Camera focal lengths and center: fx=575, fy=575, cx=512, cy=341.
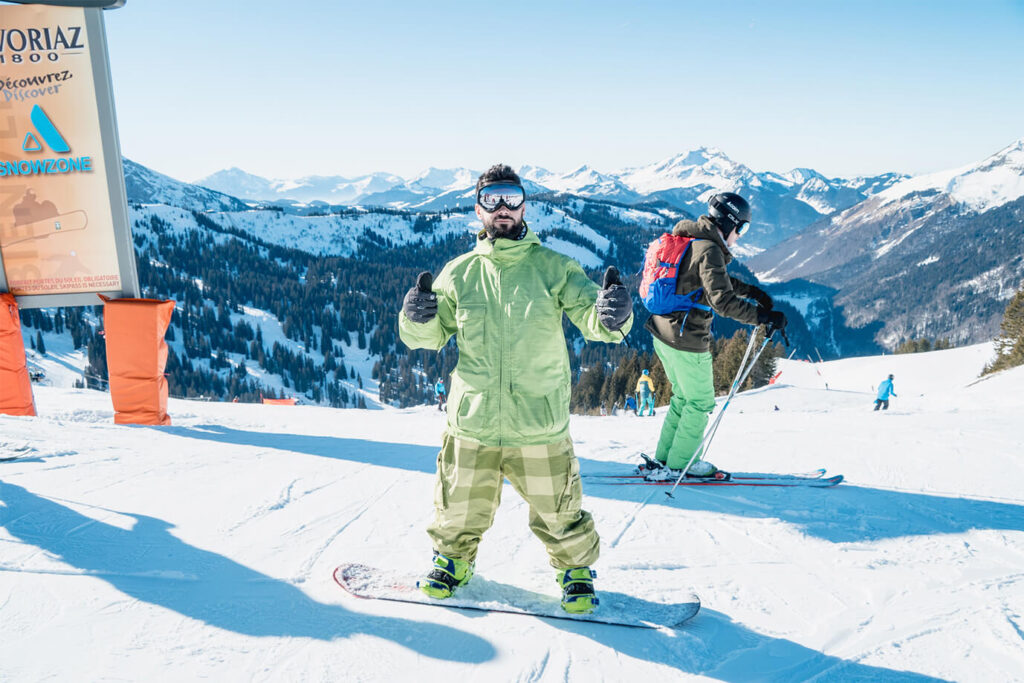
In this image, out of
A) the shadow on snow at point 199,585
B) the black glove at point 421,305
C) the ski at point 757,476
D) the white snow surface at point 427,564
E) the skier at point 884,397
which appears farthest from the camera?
the skier at point 884,397

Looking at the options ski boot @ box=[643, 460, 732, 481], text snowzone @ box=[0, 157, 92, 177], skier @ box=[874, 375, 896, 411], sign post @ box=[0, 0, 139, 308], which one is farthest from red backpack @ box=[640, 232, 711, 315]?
skier @ box=[874, 375, 896, 411]

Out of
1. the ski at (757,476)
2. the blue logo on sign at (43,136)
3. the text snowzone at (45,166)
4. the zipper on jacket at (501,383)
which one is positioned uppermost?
the blue logo on sign at (43,136)

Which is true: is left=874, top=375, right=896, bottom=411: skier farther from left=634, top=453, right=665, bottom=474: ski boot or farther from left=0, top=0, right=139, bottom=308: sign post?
left=0, top=0, right=139, bottom=308: sign post

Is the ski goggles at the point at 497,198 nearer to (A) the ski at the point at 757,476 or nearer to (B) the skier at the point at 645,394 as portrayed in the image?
(A) the ski at the point at 757,476

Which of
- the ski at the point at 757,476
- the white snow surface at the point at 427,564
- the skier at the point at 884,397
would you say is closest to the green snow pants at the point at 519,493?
the white snow surface at the point at 427,564

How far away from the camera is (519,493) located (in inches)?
102

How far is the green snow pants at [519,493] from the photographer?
2.56 m

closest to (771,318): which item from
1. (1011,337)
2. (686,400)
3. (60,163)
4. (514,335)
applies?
(686,400)

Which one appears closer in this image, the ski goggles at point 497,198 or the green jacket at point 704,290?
the ski goggles at point 497,198

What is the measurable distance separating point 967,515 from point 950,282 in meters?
225

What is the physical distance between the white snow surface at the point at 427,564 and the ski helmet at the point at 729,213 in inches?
77.0

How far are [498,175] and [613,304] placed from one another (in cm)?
82

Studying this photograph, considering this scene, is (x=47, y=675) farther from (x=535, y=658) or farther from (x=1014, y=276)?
(x=1014, y=276)

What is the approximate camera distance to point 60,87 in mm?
5852
